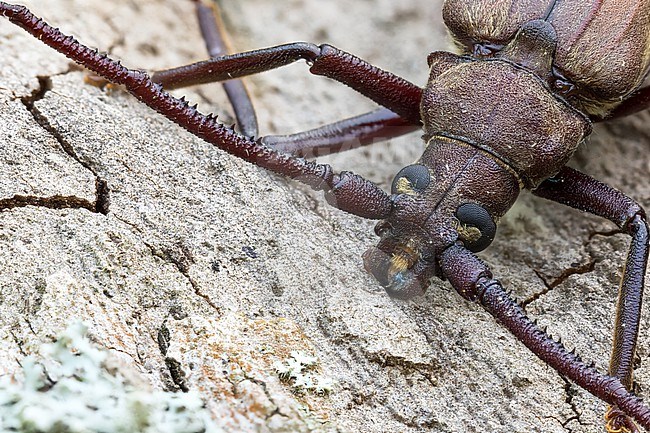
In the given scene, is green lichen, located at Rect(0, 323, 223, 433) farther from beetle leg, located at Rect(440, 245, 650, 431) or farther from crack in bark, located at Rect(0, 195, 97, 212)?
beetle leg, located at Rect(440, 245, 650, 431)

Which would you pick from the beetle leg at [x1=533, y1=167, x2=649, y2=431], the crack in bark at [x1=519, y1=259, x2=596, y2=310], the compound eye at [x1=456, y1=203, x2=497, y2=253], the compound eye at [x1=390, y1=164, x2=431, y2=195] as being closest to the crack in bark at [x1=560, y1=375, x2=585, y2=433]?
the beetle leg at [x1=533, y1=167, x2=649, y2=431]

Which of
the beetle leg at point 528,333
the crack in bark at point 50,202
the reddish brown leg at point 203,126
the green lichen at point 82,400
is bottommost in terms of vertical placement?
the green lichen at point 82,400

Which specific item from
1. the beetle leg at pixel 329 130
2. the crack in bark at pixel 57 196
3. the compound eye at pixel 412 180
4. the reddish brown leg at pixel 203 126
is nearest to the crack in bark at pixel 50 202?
the crack in bark at pixel 57 196

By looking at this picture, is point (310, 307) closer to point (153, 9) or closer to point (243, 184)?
point (243, 184)

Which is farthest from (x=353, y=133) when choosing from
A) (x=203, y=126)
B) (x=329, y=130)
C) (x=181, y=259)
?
(x=181, y=259)

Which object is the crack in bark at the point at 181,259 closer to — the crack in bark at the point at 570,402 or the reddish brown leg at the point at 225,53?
the reddish brown leg at the point at 225,53

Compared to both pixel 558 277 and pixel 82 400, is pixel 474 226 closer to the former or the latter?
pixel 558 277
